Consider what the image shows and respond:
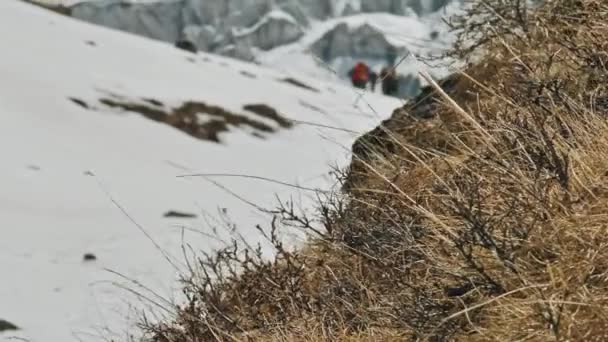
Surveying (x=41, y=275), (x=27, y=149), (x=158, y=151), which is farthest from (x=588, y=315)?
(x=158, y=151)

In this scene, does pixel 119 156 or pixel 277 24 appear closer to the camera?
pixel 119 156

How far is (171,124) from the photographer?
14.1 m

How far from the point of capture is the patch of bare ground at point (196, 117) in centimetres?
1418

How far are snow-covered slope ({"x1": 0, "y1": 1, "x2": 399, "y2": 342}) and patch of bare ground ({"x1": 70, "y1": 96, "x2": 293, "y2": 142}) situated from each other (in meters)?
0.04

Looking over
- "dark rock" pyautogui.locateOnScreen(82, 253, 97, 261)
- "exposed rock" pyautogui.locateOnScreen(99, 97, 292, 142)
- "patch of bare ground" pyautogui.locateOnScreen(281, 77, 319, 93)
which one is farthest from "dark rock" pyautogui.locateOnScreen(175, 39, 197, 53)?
"dark rock" pyautogui.locateOnScreen(82, 253, 97, 261)

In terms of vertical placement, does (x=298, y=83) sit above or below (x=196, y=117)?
below

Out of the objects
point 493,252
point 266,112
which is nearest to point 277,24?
point 266,112

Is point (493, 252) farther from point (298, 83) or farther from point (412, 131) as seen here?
point (298, 83)

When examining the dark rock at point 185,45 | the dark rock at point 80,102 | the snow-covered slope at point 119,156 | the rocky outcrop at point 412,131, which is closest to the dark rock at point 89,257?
the snow-covered slope at point 119,156

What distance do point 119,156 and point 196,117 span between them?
136 inches

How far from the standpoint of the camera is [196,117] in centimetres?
1489

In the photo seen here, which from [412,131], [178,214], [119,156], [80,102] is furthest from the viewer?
[80,102]

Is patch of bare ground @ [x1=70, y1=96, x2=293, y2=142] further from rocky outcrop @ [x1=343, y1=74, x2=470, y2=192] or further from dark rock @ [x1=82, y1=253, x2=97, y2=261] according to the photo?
rocky outcrop @ [x1=343, y1=74, x2=470, y2=192]

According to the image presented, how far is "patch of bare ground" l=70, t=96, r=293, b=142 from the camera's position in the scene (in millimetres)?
14180
